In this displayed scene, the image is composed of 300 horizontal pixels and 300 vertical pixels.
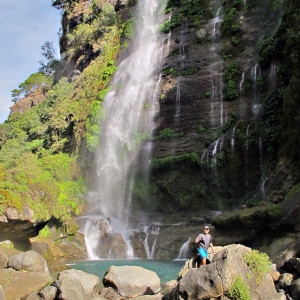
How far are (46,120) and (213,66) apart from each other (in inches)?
800

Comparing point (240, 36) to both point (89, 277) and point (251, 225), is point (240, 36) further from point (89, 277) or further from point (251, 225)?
point (89, 277)

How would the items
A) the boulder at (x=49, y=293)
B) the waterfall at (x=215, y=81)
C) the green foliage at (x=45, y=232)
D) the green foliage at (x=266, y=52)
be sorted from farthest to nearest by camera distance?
the waterfall at (x=215, y=81) → the green foliage at (x=266, y=52) → the green foliage at (x=45, y=232) → the boulder at (x=49, y=293)

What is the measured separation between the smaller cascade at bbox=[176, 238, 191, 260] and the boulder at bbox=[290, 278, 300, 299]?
9563mm

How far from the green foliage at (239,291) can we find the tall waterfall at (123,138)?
13806 mm

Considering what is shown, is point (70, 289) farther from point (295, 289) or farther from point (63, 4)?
point (63, 4)

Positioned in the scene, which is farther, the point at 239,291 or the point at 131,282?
the point at 131,282

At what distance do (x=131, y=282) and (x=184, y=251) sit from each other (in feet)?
26.2

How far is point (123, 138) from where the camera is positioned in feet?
92.8

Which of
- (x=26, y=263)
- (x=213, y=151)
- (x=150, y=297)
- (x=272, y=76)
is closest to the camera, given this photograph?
(x=150, y=297)

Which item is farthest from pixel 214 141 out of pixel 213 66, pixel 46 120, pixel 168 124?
pixel 46 120

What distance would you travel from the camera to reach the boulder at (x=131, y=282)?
10.8 m

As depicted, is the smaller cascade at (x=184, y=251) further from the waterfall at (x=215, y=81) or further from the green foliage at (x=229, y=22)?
the green foliage at (x=229, y=22)

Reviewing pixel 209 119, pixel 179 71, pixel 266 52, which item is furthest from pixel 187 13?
pixel 209 119

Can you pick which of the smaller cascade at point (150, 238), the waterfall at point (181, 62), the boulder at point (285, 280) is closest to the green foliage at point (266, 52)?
the waterfall at point (181, 62)
